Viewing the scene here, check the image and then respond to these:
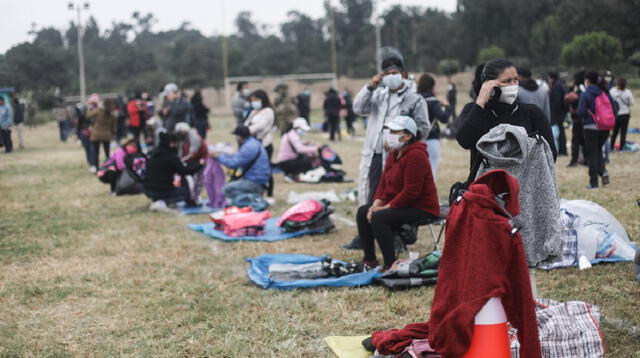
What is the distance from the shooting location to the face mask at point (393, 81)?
6234 mm

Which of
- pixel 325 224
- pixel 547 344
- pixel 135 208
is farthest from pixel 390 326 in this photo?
pixel 135 208

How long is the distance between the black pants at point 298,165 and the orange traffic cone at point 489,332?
953 cm

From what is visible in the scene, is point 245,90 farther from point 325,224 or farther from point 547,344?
point 547,344

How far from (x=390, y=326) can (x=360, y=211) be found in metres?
1.73

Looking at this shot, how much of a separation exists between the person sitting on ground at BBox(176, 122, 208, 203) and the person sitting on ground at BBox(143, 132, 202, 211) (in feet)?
0.56

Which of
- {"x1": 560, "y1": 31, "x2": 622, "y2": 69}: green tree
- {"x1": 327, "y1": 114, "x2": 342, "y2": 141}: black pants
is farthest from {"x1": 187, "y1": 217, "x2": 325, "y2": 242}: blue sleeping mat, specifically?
{"x1": 560, "y1": 31, "x2": 622, "y2": 69}: green tree

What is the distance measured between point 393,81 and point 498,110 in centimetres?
255

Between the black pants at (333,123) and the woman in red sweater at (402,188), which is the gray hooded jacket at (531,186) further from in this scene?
the black pants at (333,123)

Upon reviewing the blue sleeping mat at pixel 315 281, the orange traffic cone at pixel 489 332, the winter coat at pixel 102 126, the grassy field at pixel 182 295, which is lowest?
the grassy field at pixel 182 295

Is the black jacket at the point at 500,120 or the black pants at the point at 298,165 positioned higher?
the black jacket at the point at 500,120

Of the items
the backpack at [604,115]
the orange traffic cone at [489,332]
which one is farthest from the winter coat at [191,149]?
the orange traffic cone at [489,332]

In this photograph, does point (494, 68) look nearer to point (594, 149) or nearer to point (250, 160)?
point (250, 160)

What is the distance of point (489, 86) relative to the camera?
3.66 m

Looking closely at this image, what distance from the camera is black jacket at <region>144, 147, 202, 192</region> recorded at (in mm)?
9580
